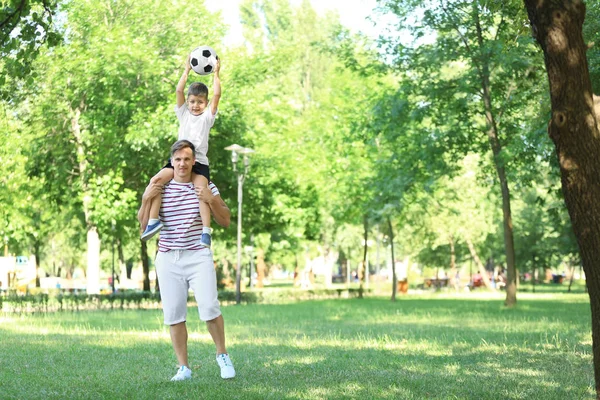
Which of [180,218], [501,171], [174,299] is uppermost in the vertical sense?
[501,171]

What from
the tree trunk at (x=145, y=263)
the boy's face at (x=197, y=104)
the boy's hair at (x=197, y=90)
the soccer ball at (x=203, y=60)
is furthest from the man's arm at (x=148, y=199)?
the tree trunk at (x=145, y=263)

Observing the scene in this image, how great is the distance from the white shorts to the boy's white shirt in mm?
874

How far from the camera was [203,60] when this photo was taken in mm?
9109

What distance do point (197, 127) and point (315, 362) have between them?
323 cm

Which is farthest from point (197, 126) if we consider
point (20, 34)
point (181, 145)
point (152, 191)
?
point (20, 34)

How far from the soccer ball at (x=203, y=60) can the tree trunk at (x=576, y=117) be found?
401 cm

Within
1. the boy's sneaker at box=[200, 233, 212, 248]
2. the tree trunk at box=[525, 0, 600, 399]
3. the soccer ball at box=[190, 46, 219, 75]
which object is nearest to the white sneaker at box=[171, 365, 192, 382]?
the boy's sneaker at box=[200, 233, 212, 248]

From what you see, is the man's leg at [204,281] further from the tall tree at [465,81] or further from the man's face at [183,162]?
the tall tree at [465,81]

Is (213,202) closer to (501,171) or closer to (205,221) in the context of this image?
(205,221)

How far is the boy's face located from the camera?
8.28 meters

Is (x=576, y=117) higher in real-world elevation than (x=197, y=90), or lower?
lower

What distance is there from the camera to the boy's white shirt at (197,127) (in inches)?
327

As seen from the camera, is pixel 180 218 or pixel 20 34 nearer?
pixel 180 218

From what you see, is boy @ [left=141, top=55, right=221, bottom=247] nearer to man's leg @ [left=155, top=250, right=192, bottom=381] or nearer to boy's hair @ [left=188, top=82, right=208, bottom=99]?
boy's hair @ [left=188, top=82, right=208, bottom=99]
